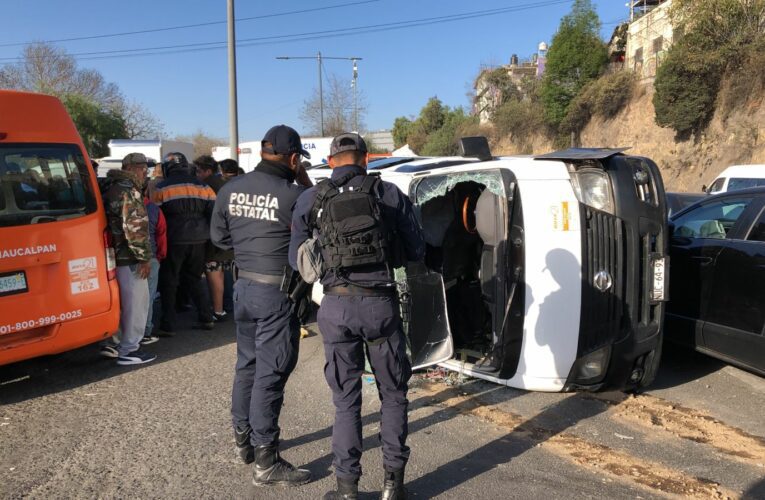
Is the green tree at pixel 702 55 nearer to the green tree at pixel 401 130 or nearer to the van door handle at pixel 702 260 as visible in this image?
the van door handle at pixel 702 260

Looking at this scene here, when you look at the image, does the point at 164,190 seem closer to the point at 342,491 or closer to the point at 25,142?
the point at 25,142

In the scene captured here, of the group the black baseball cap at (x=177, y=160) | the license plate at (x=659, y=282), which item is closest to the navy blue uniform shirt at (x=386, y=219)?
the license plate at (x=659, y=282)

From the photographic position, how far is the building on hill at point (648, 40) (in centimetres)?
2680

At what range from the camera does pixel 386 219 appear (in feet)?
9.42

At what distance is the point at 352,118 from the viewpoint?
34.7 m

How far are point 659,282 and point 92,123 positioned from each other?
35.8m

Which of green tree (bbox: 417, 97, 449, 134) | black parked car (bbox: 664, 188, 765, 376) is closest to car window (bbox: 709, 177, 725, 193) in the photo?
black parked car (bbox: 664, 188, 765, 376)

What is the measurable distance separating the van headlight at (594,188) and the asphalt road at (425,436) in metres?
1.49

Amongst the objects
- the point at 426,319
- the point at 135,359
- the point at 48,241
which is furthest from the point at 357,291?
the point at 135,359

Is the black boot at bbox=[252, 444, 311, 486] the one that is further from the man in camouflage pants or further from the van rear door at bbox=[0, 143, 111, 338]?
the man in camouflage pants

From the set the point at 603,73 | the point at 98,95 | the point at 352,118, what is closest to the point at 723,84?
the point at 603,73

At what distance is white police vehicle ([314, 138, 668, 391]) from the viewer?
3.89m

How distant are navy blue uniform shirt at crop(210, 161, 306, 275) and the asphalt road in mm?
1229

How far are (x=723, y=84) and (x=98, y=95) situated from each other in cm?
3607
